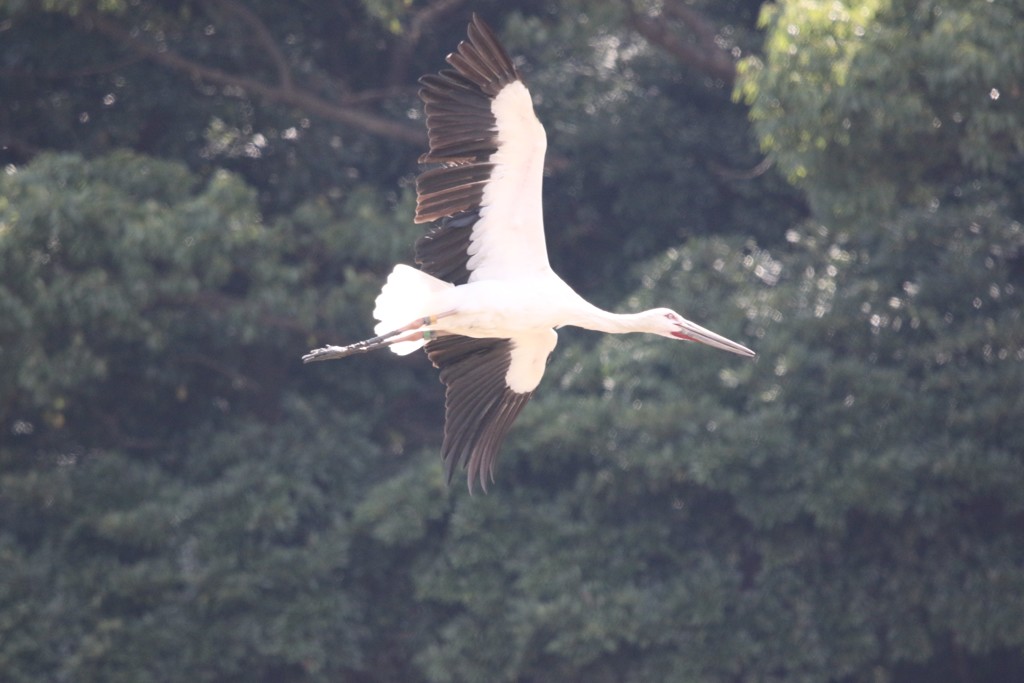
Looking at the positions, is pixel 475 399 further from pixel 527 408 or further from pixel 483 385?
pixel 527 408

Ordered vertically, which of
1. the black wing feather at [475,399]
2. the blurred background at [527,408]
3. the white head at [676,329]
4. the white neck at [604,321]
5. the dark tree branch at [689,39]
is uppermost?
the white neck at [604,321]

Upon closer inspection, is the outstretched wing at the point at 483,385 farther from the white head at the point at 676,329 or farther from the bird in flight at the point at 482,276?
the white head at the point at 676,329

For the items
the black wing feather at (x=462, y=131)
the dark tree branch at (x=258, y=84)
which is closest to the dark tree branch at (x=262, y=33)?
the dark tree branch at (x=258, y=84)

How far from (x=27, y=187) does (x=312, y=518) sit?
8.73 feet

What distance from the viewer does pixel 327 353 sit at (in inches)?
263

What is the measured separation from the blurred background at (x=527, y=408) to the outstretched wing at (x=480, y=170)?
2858 mm

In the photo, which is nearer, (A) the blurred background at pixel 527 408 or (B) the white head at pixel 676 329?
(B) the white head at pixel 676 329

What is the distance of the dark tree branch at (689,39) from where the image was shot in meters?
10.4

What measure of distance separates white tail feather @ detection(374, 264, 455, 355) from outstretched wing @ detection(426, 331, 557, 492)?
0.28m

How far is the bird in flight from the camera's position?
238 inches

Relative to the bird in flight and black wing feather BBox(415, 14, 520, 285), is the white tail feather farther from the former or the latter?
black wing feather BBox(415, 14, 520, 285)

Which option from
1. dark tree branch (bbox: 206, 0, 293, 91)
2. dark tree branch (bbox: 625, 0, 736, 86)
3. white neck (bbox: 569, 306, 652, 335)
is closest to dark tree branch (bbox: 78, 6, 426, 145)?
dark tree branch (bbox: 206, 0, 293, 91)

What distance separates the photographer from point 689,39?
11.2 m

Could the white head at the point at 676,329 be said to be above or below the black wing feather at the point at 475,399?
above
